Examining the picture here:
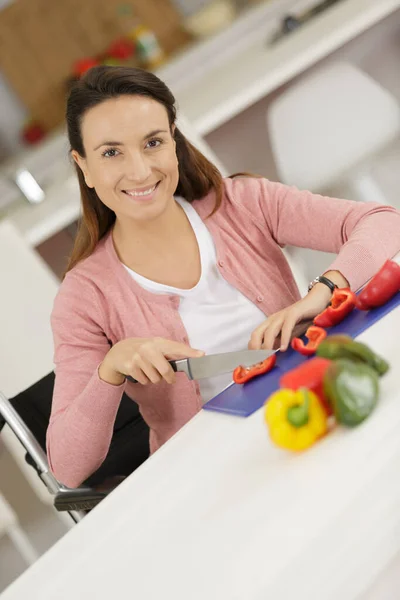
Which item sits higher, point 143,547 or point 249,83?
point 249,83

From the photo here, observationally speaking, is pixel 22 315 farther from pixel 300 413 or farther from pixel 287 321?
pixel 300 413

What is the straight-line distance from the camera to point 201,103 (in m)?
2.76

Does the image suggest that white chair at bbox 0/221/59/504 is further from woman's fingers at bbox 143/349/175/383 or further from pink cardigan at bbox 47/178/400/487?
woman's fingers at bbox 143/349/175/383

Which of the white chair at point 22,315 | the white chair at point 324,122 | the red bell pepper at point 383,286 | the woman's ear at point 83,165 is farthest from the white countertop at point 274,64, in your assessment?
the red bell pepper at point 383,286

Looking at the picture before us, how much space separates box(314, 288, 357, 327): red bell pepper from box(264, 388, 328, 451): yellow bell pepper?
10.8 inches

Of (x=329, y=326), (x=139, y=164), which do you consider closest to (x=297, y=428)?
(x=329, y=326)

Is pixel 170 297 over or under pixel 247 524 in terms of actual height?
over

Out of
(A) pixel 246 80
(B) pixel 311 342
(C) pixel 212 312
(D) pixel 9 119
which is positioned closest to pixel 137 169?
(C) pixel 212 312

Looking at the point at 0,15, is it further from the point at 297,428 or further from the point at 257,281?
the point at 297,428

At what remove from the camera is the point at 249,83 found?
2.65m

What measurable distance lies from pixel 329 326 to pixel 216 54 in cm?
258

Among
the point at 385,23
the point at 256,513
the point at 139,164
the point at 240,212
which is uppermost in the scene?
the point at 385,23

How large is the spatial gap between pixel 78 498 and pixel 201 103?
71.5 inches

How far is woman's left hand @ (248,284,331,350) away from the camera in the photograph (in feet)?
3.50
